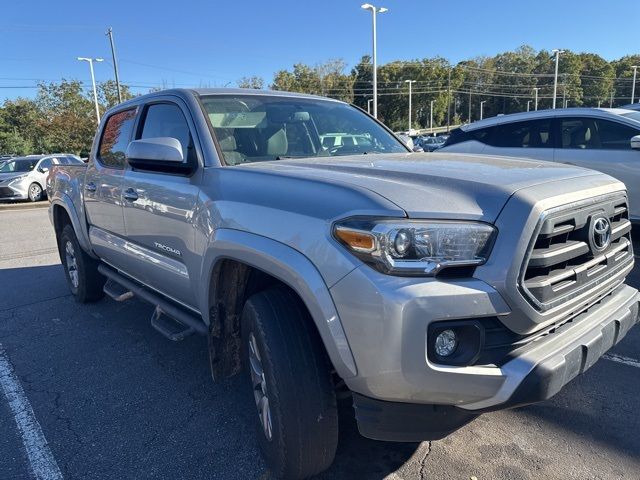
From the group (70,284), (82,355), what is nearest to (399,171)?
(82,355)

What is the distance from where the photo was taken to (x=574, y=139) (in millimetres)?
6867

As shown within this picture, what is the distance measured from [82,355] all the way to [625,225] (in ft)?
13.1

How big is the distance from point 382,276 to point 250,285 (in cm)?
113

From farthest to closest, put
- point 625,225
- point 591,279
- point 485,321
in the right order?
point 625,225
point 591,279
point 485,321

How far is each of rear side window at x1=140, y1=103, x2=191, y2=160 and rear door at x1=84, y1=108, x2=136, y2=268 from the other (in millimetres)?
300

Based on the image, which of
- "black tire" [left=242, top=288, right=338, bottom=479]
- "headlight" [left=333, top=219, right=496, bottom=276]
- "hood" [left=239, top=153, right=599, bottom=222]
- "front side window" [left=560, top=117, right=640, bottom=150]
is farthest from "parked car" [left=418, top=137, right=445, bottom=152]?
"headlight" [left=333, top=219, right=496, bottom=276]

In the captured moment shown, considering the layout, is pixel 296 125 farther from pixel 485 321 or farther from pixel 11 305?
pixel 11 305

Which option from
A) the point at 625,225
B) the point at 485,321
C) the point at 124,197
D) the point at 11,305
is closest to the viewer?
the point at 485,321

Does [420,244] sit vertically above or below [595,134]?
below

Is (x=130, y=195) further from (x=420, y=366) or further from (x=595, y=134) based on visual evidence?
(x=595, y=134)

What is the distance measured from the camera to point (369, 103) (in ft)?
248

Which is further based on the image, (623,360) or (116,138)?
(116,138)

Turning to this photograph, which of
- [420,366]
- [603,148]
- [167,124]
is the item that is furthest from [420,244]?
[603,148]

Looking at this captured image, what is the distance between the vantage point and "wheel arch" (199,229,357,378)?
194cm
